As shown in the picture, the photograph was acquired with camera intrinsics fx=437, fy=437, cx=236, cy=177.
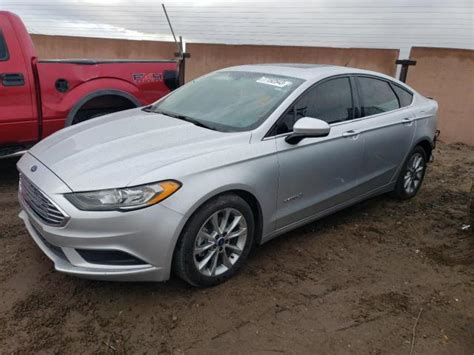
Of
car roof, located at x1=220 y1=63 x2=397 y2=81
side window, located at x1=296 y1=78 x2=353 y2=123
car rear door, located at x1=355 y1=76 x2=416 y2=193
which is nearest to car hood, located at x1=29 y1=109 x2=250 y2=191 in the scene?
side window, located at x1=296 y1=78 x2=353 y2=123

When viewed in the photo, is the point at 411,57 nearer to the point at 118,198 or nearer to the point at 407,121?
the point at 407,121

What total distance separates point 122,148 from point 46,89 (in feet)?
7.59

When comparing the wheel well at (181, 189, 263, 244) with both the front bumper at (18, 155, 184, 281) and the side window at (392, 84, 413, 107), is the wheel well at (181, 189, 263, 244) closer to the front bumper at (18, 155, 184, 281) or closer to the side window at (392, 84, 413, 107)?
the front bumper at (18, 155, 184, 281)

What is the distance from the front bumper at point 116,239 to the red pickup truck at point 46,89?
2306 mm

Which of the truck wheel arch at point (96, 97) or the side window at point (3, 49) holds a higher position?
the side window at point (3, 49)

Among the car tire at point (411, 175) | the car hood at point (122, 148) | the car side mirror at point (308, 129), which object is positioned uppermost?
the car side mirror at point (308, 129)

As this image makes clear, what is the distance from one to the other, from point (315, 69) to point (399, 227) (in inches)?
70.8

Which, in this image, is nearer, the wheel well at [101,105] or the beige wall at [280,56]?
the wheel well at [101,105]

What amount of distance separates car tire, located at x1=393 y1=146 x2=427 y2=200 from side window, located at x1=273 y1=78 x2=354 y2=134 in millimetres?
1230

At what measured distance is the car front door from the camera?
3434mm

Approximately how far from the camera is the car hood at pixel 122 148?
2770mm

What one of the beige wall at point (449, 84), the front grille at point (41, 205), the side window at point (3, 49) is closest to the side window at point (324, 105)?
the front grille at point (41, 205)

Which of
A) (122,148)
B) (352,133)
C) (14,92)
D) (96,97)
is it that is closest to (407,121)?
(352,133)

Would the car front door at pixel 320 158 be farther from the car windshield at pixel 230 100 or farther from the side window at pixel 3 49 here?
the side window at pixel 3 49
